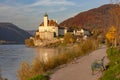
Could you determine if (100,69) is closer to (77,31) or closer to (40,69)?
(40,69)

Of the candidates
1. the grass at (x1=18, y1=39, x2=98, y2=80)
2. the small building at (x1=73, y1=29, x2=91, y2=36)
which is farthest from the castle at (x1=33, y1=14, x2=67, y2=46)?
the grass at (x1=18, y1=39, x2=98, y2=80)

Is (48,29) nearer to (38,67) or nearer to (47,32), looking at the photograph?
(47,32)

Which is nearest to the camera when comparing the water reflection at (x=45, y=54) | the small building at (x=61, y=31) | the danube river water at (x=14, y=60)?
the danube river water at (x=14, y=60)

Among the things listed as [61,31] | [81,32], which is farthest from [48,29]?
[81,32]

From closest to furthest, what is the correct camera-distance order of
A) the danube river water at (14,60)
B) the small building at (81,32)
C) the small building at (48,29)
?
1. the danube river water at (14,60)
2. the small building at (48,29)
3. the small building at (81,32)

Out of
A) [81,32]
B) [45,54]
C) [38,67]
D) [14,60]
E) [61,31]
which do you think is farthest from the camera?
[61,31]

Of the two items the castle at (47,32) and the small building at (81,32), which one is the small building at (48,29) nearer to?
the castle at (47,32)

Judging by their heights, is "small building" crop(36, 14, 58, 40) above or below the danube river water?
above

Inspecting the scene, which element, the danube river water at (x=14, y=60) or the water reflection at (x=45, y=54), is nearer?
the danube river water at (x=14, y=60)

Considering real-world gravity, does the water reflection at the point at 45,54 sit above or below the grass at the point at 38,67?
below

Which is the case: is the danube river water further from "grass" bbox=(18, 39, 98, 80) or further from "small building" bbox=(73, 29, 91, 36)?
"small building" bbox=(73, 29, 91, 36)

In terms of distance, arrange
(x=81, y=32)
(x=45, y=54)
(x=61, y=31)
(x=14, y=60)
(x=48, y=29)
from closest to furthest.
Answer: (x=14, y=60)
(x=45, y=54)
(x=48, y=29)
(x=81, y=32)
(x=61, y=31)

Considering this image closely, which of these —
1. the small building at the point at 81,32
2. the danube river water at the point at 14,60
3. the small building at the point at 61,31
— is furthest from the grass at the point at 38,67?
the small building at the point at 61,31

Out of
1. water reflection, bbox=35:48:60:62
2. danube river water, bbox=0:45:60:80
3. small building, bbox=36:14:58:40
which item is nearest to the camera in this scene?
danube river water, bbox=0:45:60:80
